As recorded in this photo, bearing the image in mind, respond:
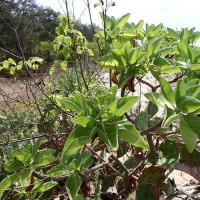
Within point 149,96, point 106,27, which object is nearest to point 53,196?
point 106,27

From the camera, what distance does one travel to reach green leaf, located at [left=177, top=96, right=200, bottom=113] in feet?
3.09

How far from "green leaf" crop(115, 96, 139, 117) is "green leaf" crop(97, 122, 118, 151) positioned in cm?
4

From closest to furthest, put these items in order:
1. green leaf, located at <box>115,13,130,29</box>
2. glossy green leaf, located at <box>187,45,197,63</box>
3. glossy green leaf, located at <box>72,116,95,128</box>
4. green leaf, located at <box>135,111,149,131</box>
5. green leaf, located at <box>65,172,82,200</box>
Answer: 1. glossy green leaf, located at <box>72,116,95,128</box>
2. green leaf, located at <box>65,172,82,200</box>
3. glossy green leaf, located at <box>187,45,197,63</box>
4. green leaf, located at <box>135,111,149,131</box>
5. green leaf, located at <box>115,13,130,29</box>

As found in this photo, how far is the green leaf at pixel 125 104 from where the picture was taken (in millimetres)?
988

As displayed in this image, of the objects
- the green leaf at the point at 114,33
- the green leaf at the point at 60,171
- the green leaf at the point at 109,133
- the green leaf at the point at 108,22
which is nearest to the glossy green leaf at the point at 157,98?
the green leaf at the point at 109,133

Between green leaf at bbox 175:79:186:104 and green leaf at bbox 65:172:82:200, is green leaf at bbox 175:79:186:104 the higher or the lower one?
the higher one

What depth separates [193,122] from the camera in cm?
96

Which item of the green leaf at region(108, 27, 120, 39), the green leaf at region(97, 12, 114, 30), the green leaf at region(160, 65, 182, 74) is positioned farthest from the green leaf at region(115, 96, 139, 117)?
the green leaf at region(97, 12, 114, 30)

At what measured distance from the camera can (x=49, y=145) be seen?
1798 mm

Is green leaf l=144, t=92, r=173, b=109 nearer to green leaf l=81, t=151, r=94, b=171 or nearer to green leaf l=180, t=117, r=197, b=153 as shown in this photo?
green leaf l=180, t=117, r=197, b=153

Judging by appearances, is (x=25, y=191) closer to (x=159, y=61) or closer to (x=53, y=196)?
(x=53, y=196)

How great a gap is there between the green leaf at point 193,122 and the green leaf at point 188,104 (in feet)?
0.06

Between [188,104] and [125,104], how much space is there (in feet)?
0.53

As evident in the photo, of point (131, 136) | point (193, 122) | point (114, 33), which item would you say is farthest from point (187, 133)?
point (114, 33)
